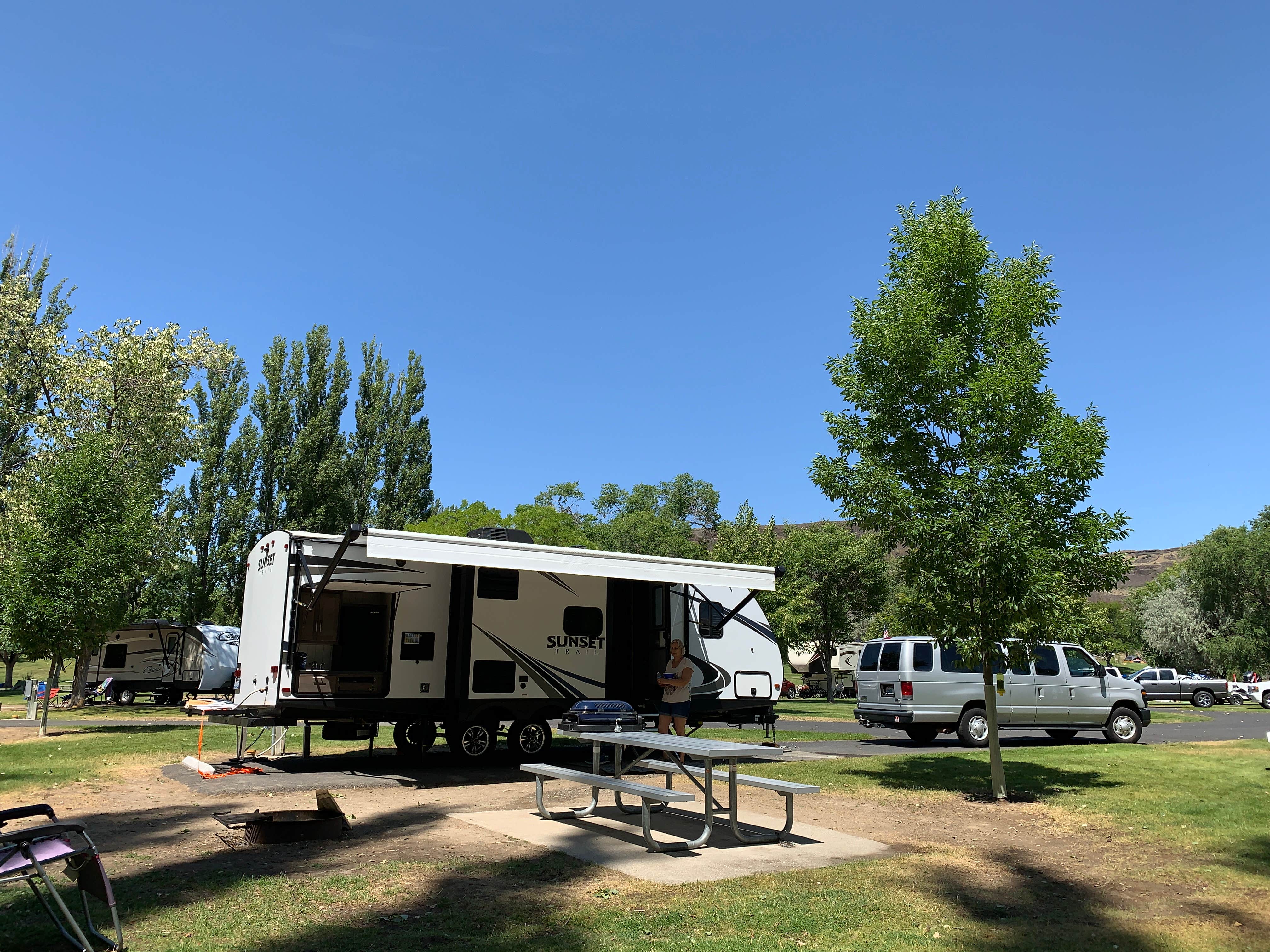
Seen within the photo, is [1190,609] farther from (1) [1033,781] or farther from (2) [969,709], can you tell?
(1) [1033,781]

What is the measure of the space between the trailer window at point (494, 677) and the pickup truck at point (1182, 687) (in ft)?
117

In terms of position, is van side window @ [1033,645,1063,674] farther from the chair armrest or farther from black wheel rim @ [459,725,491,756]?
the chair armrest

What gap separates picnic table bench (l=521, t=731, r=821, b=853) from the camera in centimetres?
691

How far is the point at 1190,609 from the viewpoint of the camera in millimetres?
55312

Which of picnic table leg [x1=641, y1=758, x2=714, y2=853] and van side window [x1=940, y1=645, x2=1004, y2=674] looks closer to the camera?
picnic table leg [x1=641, y1=758, x2=714, y2=853]

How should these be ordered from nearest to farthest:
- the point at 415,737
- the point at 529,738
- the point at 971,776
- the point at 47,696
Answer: the point at 971,776
the point at 529,738
the point at 415,737
the point at 47,696

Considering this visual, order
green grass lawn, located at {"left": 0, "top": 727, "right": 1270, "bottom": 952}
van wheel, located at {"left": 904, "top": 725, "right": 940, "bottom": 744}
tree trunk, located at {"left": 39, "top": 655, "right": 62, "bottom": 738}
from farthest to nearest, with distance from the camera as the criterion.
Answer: tree trunk, located at {"left": 39, "top": 655, "right": 62, "bottom": 738}, van wheel, located at {"left": 904, "top": 725, "right": 940, "bottom": 744}, green grass lawn, located at {"left": 0, "top": 727, "right": 1270, "bottom": 952}

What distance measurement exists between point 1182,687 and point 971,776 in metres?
36.5

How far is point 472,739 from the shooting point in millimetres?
12914

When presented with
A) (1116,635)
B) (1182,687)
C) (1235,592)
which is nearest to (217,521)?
(1182,687)

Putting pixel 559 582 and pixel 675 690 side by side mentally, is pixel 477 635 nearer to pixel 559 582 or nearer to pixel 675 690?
pixel 559 582

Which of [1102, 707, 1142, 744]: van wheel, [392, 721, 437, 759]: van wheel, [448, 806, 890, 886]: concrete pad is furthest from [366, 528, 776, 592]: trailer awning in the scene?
[1102, 707, 1142, 744]: van wheel

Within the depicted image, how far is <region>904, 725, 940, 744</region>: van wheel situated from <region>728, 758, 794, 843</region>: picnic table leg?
32.9 ft

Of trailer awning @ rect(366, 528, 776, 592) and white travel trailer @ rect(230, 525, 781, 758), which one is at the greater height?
trailer awning @ rect(366, 528, 776, 592)
